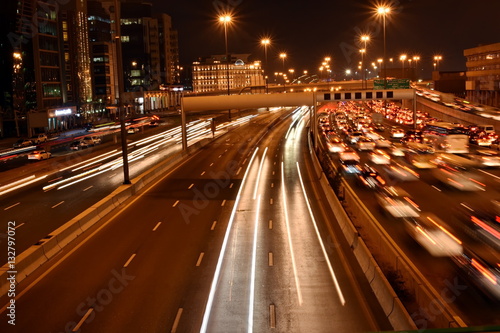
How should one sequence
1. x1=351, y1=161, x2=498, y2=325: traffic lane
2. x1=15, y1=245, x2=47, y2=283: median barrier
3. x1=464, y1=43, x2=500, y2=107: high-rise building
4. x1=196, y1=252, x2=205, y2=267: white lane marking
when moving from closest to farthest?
x1=351, y1=161, x2=498, y2=325: traffic lane, x1=15, y1=245, x2=47, y2=283: median barrier, x1=196, y1=252, x2=205, y2=267: white lane marking, x1=464, y1=43, x2=500, y2=107: high-rise building

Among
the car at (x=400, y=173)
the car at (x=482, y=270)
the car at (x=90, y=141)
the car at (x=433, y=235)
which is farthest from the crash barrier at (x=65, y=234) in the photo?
the car at (x=90, y=141)

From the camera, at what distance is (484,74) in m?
120

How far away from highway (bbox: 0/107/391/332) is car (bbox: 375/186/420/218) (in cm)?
288

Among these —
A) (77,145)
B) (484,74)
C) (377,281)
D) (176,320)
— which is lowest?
(176,320)

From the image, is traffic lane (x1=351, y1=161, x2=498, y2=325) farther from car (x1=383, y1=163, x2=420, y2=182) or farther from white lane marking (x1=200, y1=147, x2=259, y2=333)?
white lane marking (x1=200, y1=147, x2=259, y2=333)

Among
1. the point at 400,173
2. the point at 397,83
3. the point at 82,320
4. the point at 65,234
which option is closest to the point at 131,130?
the point at 397,83

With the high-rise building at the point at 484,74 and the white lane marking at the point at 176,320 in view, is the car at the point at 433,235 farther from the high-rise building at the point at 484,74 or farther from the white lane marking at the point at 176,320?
the high-rise building at the point at 484,74

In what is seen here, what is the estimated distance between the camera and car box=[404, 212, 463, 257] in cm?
1828

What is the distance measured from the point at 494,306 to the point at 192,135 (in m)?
65.8

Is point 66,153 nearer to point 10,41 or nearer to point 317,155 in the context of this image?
point 317,155

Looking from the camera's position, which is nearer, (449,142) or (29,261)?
(29,261)

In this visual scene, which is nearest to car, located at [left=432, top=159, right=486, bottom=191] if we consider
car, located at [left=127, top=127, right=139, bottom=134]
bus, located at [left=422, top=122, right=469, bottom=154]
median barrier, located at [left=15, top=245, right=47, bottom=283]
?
bus, located at [left=422, top=122, right=469, bottom=154]

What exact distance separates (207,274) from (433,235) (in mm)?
8784

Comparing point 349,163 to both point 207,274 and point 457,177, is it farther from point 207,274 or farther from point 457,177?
point 207,274
